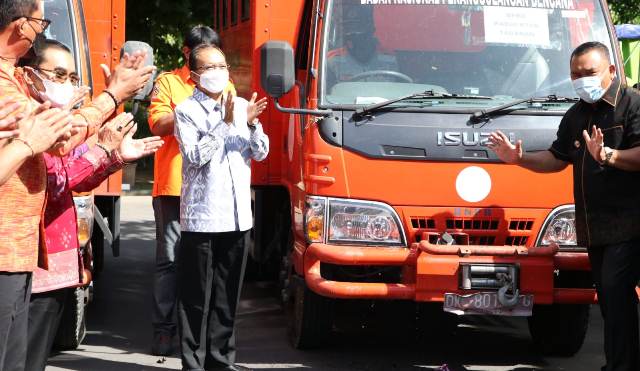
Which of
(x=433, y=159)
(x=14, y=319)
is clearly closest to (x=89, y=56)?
(x=433, y=159)

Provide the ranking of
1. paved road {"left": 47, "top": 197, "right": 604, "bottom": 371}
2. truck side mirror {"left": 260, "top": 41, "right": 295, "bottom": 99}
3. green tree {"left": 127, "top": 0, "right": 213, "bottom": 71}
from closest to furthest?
1. truck side mirror {"left": 260, "top": 41, "right": 295, "bottom": 99}
2. paved road {"left": 47, "top": 197, "right": 604, "bottom": 371}
3. green tree {"left": 127, "top": 0, "right": 213, "bottom": 71}

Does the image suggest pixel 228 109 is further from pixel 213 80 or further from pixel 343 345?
pixel 343 345

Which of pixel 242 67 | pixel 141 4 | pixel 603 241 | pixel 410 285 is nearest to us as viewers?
pixel 603 241

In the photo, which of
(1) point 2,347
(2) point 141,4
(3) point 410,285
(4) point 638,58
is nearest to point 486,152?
(3) point 410,285

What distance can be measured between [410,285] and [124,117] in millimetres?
2300

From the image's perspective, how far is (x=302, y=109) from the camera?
22.7 ft

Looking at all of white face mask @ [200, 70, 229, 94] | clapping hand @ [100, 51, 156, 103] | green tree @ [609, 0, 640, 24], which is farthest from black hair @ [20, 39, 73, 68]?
green tree @ [609, 0, 640, 24]

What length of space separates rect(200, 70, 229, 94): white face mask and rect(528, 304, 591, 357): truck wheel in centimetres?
260

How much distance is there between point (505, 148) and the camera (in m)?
6.47

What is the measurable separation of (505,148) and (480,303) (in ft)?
2.91

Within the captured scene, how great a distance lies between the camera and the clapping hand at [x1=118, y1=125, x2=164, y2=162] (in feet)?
16.3

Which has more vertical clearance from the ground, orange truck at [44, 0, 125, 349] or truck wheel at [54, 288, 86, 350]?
orange truck at [44, 0, 125, 349]

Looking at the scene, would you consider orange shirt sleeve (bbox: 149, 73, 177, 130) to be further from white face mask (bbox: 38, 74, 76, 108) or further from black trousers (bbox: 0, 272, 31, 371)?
black trousers (bbox: 0, 272, 31, 371)

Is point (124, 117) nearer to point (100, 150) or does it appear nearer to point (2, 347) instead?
point (100, 150)
